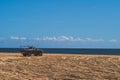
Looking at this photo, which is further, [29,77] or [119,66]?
[119,66]

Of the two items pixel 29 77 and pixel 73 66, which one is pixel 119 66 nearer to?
pixel 73 66

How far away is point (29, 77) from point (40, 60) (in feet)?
19.6

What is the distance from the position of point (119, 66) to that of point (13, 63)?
9.69m

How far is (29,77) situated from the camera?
28984 mm

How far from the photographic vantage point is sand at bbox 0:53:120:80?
94.6 ft

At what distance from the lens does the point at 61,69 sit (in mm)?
30953

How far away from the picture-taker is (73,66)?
32000mm

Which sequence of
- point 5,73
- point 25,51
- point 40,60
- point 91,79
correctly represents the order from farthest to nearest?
point 25,51, point 40,60, point 5,73, point 91,79

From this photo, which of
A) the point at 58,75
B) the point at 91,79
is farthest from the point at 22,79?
the point at 91,79

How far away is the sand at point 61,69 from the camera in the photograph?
2883 cm

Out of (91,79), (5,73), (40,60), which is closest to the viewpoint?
(91,79)

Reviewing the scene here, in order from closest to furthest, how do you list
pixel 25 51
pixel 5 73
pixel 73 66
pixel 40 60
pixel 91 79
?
pixel 91 79 → pixel 5 73 → pixel 73 66 → pixel 40 60 → pixel 25 51

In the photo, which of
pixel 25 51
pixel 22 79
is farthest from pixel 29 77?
pixel 25 51

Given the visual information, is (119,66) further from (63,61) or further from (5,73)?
(5,73)
